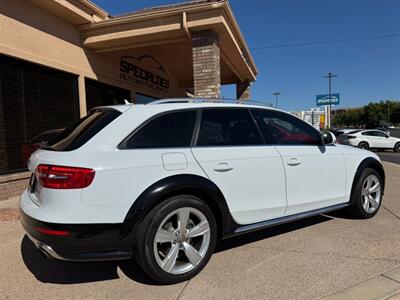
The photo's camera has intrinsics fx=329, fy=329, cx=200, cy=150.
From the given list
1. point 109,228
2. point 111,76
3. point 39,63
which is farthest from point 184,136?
point 111,76

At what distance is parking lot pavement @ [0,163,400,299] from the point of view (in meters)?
2.83

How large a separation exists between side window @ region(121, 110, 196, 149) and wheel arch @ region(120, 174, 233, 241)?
343mm

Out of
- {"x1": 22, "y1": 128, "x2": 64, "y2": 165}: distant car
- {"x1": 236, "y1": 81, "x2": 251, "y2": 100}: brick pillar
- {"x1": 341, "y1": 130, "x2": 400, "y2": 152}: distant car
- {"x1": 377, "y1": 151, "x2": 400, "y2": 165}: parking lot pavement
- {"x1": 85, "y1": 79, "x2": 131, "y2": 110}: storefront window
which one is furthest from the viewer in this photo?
{"x1": 341, "y1": 130, "x2": 400, "y2": 152}: distant car

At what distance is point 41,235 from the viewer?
103 inches

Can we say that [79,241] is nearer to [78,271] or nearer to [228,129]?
[78,271]

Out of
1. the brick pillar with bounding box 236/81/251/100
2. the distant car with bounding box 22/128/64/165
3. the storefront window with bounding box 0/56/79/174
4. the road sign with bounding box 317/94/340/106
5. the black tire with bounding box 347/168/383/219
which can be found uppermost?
the road sign with bounding box 317/94/340/106

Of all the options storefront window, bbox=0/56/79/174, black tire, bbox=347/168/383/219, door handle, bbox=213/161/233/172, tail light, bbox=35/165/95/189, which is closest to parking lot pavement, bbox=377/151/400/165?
black tire, bbox=347/168/383/219

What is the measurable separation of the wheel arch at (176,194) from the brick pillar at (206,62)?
16.3 feet

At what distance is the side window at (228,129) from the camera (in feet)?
10.8

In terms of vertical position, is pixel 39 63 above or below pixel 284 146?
above

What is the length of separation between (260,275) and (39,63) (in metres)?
6.62

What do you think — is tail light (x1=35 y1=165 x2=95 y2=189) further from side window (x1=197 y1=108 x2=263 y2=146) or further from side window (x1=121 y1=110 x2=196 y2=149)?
side window (x1=197 y1=108 x2=263 y2=146)

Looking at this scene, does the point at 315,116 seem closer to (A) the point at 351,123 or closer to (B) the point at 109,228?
(B) the point at 109,228

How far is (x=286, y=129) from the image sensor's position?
401 centimetres
